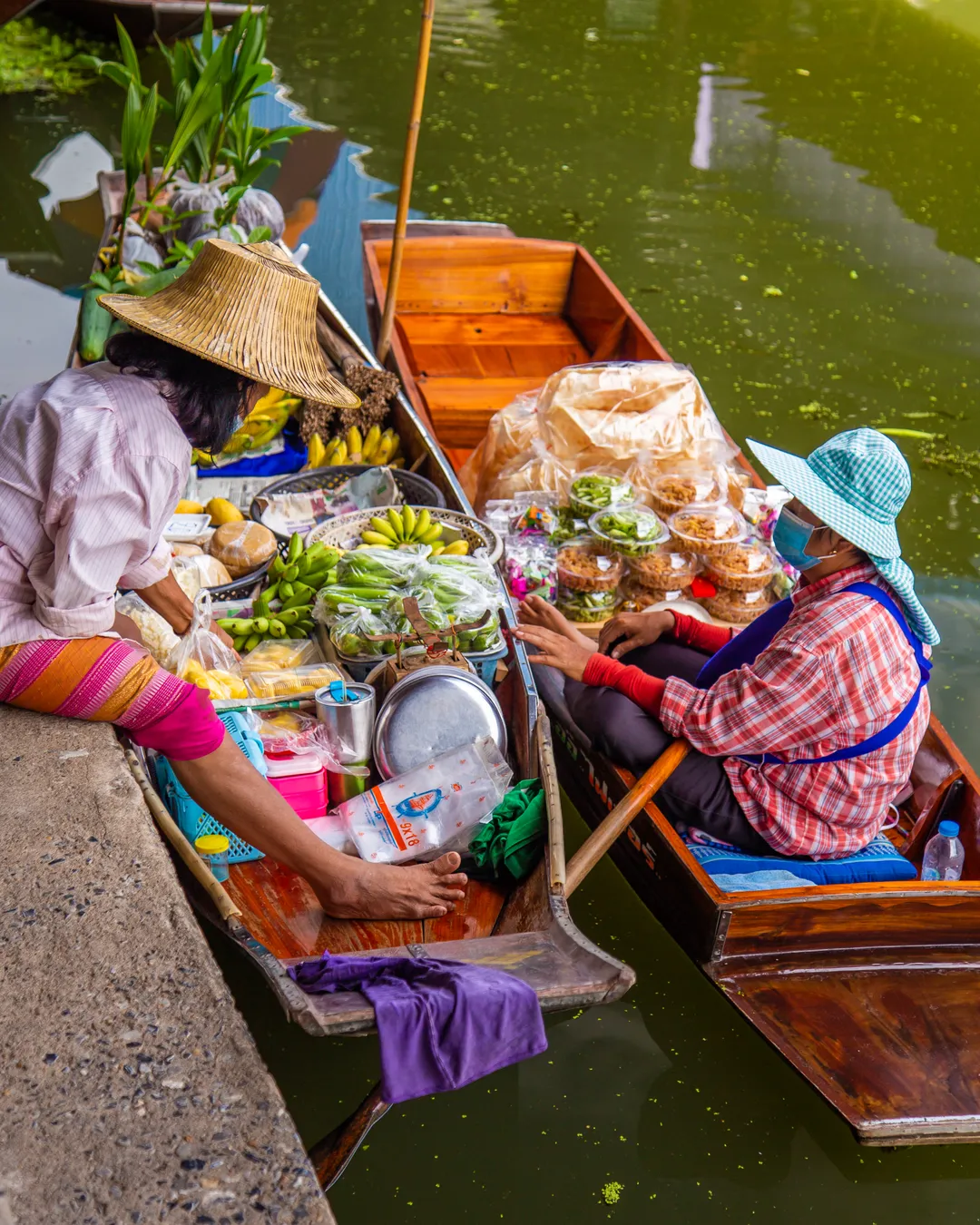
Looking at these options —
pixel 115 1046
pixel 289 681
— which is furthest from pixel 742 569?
pixel 115 1046

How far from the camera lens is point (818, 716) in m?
2.53

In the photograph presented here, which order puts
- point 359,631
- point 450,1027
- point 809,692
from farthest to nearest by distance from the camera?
point 359,631, point 809,692, point 450,1027

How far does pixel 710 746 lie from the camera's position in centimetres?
269

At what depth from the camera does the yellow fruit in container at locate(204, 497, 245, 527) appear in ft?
12.4

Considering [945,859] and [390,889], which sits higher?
[390,889]

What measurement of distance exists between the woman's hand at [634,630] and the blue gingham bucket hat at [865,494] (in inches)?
31.9

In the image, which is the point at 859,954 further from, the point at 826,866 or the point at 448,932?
the point at 448,932

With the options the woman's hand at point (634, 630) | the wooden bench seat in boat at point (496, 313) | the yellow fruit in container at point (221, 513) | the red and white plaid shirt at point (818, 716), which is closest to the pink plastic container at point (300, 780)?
the red and white plaid shirt at point (818, 716)

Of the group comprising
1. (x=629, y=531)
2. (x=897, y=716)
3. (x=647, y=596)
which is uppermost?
(x=897, y=716)

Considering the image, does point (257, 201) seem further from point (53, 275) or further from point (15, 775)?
point (15, 775)

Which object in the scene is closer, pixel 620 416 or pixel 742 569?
pixel 742 569

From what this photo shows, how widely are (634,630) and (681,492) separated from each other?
895 millimetres

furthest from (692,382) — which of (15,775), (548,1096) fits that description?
(15,775)

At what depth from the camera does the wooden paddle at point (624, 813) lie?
8.44ft
